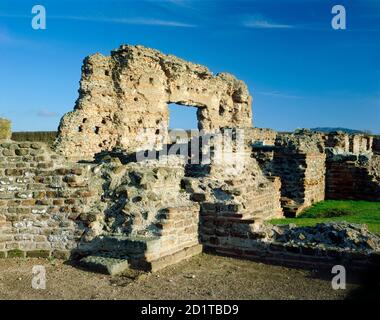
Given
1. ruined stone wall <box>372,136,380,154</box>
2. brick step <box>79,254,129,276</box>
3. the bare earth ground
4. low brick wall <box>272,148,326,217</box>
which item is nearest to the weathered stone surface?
the bare earth ground

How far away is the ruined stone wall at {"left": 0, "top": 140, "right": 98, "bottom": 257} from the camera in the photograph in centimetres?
648

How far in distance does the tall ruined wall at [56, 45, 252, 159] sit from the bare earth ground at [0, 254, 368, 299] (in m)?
9.03

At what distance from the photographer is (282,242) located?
6.35 meters

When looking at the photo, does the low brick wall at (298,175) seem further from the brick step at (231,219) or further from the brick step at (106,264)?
the brick step at (106,264)

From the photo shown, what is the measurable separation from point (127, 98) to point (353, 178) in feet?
30.4

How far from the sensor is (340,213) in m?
11.0

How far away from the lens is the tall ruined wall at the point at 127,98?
16.6m

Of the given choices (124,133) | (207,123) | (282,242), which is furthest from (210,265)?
(207,123)

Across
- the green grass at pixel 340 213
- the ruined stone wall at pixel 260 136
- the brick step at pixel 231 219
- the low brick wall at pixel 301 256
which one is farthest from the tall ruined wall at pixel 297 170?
the low brick wall at pixel 301 256

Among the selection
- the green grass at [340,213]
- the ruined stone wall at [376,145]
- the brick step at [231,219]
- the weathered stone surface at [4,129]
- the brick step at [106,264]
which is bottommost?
the brick step at [106,264]

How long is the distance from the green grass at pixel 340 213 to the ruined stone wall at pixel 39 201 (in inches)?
174

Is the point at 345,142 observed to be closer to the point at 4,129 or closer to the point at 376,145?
the point at 376,145
